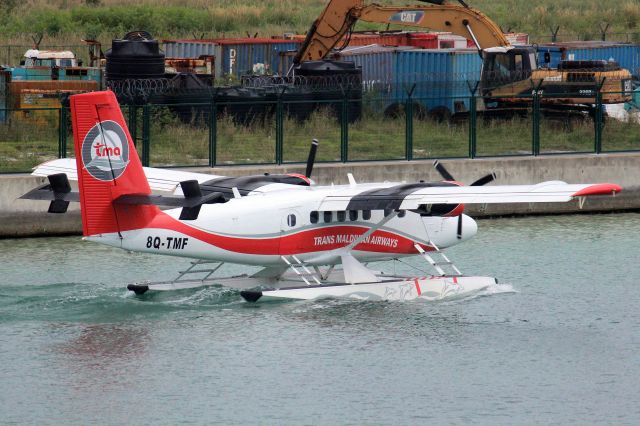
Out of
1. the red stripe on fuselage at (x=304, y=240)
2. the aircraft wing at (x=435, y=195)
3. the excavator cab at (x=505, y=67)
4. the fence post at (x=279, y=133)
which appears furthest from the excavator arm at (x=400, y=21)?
the aircraft wing at (x=435, y=195)

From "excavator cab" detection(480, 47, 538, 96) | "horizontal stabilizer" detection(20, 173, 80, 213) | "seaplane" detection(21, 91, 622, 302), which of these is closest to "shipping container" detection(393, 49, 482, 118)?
"excavator cab" detection(480, 47, 538, 96)

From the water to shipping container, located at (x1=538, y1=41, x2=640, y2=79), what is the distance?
29.3m

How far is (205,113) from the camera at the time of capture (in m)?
43.1

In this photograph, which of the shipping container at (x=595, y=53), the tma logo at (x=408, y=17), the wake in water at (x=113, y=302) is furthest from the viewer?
the shipping container at (x=595, y=53)

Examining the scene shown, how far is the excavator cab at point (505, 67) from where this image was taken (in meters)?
48.9

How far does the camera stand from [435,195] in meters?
25.3

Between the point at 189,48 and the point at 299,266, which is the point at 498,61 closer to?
the point at 189,48

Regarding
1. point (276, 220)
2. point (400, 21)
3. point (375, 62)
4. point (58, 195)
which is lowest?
point (276, 220)

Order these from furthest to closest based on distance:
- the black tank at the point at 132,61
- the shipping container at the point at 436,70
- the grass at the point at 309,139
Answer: the shipping container at the point at 436,70 → the black tank at the point at 132,61 → the grass at the point at 309,139

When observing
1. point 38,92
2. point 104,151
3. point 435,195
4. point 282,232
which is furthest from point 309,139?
point 104,151

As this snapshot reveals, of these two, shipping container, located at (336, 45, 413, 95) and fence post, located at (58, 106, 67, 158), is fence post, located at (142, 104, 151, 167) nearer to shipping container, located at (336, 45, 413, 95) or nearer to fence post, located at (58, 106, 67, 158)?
fence post, located at (58, 106, 67, 158)

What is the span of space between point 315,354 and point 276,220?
3733 millimetres

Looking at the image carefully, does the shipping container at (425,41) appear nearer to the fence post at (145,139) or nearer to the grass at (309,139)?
the grass at (309,139)

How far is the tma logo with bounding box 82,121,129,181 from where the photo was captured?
979 inches
